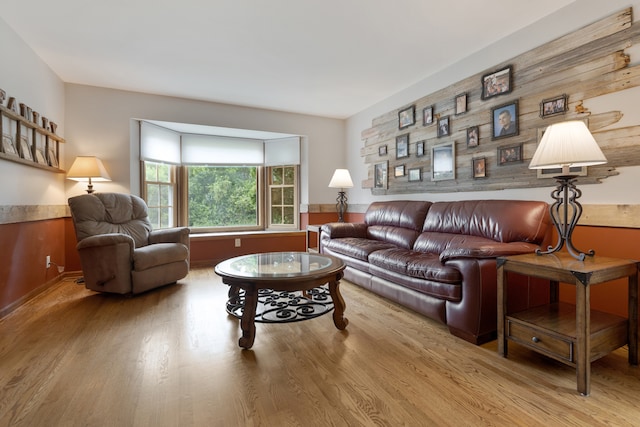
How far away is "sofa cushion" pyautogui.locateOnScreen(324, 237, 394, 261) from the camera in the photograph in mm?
3154

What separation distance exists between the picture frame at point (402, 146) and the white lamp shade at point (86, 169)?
12.0 feet

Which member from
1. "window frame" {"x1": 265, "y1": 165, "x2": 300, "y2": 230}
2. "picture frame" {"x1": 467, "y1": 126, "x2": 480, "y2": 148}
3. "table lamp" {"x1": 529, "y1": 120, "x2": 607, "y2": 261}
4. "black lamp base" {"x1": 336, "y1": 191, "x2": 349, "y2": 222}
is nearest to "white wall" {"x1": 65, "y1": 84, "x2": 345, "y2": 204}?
"window frame" {"x1": 265, "y1": 165, "x2": 300, "y2": 230}

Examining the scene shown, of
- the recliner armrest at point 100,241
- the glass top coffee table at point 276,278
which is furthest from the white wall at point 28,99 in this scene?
the glass top coffee table at point 276,278

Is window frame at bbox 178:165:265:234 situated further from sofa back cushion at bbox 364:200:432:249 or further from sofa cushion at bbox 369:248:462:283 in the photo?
sofa cushion at bbox 369:248:462:283

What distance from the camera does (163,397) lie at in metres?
1.48

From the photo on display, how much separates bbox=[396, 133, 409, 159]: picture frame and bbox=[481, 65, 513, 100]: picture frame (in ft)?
3.62

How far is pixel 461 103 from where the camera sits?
125 inches

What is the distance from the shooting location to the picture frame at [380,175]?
4336mm

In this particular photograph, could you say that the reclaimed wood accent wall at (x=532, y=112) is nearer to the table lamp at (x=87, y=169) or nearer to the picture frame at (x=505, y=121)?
the picture frame at (x=505, y=121)

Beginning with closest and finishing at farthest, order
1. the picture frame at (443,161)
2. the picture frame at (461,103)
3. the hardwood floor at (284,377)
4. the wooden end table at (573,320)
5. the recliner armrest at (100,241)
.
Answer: the hardwood floor at (284,377) → the wooden end table at (573,320) → the recliner armrest at (100,241) → the picture frame at (461,103) → the picture frame at (443,161)

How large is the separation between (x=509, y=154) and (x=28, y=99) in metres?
4.54

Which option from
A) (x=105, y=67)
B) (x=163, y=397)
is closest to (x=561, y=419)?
(x=163, y=397)

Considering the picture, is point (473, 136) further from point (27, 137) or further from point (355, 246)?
point (27, 137)

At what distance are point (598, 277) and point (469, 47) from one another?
2.40 metres
